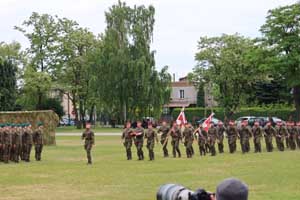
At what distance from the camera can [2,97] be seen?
224 feet

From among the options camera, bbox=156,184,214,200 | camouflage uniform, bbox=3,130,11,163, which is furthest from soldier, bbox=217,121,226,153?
camera, bbox=156,184,214,200

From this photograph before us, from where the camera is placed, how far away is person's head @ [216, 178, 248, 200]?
14.9 ft

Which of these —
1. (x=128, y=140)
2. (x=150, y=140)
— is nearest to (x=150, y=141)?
(x=150, y=140)

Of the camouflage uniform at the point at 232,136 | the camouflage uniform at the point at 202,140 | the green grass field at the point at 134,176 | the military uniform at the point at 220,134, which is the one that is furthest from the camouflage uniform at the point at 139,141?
the camouflage uniform at the point at 232,136

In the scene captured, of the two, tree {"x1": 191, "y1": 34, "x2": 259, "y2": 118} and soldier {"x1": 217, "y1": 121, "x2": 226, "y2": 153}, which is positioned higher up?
tree {"x1": 191, "y1": 34, "x2": 259, "y2": 118}

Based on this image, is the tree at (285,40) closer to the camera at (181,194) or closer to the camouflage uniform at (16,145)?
the camouflage uniform at (16,145)

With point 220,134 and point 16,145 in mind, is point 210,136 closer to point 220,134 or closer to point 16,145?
point 220,134

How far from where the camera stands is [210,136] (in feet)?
102

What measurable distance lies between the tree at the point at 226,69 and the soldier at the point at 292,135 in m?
33.9

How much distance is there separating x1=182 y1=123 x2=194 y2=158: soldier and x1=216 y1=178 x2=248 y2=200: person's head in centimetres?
2442

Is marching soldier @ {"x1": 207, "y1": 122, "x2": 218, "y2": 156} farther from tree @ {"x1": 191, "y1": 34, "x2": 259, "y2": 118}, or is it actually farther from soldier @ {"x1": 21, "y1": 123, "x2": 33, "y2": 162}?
tree @ {"x1": 191, "y1": 34, "x2": 259, "y2": 118}

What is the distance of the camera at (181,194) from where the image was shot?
4680 millimetres

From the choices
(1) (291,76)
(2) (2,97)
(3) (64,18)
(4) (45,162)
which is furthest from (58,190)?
(3) (64,18)

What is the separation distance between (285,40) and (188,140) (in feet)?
99.6
